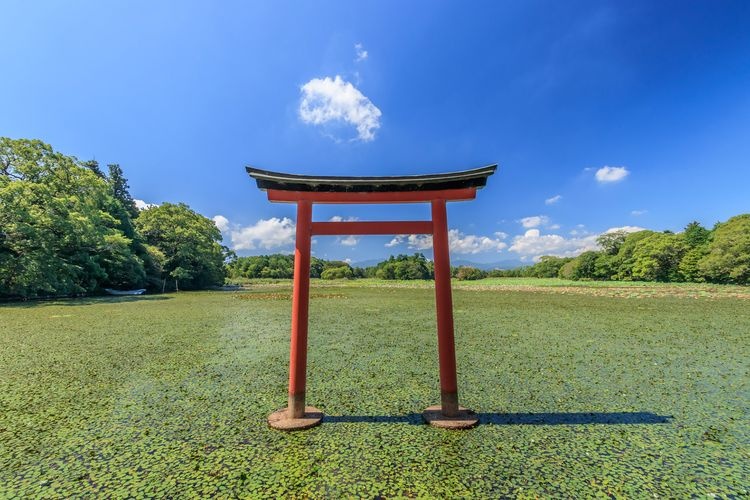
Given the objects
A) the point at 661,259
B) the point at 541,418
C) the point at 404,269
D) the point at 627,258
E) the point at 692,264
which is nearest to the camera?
the point at 541,418

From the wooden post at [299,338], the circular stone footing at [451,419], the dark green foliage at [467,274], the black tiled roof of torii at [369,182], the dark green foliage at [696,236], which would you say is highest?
the dark green foliage at [696,236]

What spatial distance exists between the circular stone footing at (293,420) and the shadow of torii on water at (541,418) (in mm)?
104

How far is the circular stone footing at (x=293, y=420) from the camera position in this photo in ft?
8.99

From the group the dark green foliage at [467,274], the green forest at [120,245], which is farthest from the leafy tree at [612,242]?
the dark green foliage at [467,274]

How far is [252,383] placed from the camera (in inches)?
153

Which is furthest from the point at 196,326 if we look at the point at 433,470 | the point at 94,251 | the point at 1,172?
the point at 1,172

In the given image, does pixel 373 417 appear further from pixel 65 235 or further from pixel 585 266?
pixel 585 266

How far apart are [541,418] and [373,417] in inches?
60.8

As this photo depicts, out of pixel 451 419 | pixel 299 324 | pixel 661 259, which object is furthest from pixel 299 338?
pixel 661 259

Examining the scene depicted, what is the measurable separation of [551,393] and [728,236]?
31681mm

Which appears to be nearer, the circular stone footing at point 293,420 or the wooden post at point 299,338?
the circular stone footing at point 293,420

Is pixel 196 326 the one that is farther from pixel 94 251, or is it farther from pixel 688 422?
pixel 94 251

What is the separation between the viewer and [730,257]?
894 inches

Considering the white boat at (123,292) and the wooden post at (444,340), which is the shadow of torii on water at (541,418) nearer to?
the wooden post at (444,340)
